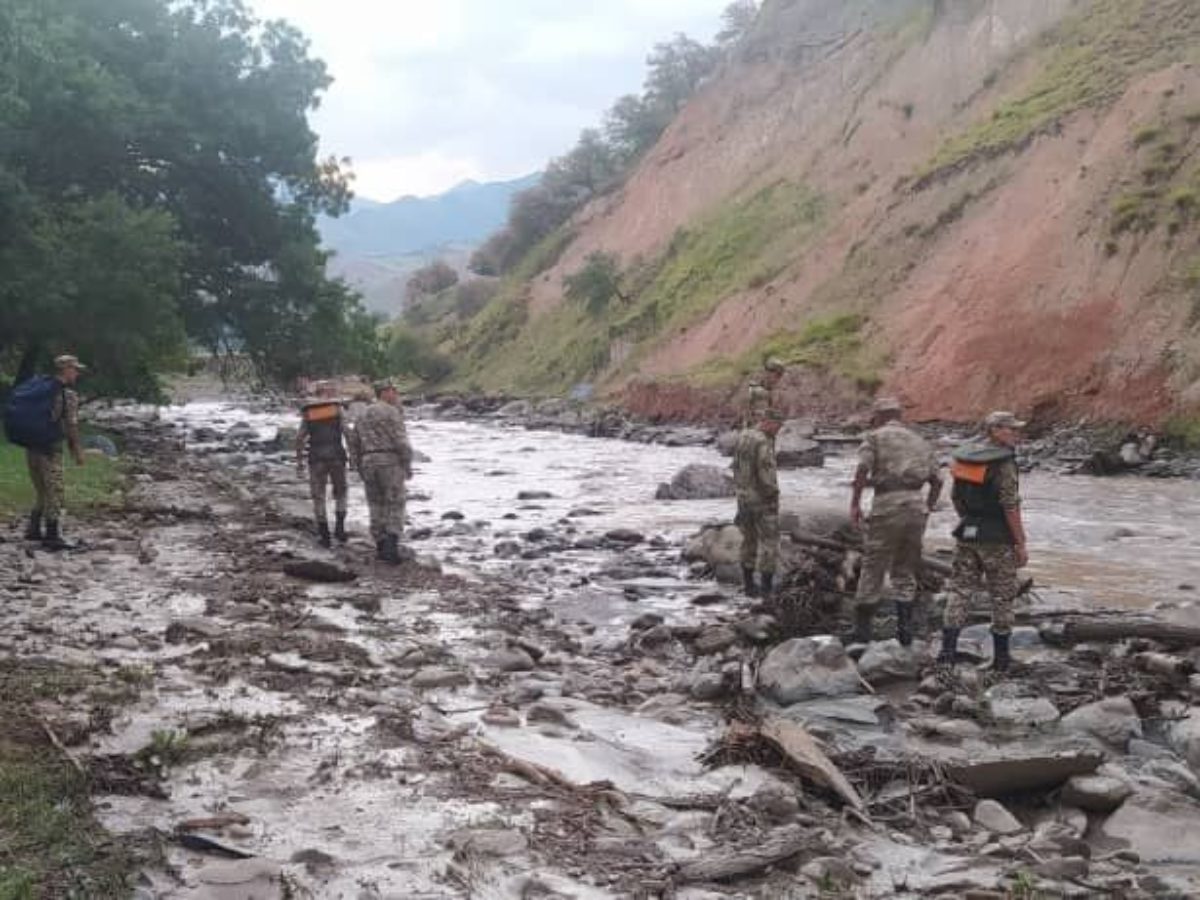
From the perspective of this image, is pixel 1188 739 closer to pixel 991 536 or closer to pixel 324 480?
pixel 991 536

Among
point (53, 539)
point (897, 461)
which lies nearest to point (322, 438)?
point (53, 539)

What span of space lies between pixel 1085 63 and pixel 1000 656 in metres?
33.4

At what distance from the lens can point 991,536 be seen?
806 centimetres

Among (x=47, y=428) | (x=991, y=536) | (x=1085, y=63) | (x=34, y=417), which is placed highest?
(x=1085, y=63)

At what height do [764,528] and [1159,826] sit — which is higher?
[764,528]

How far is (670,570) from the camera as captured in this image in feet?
40.9

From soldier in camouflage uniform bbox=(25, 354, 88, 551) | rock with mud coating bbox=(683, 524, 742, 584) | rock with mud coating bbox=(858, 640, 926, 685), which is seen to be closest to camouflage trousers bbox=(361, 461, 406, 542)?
soldier in camouflage uniform bbox=(25, 354, 88, 551)

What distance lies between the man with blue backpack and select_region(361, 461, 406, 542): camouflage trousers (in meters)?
2.92

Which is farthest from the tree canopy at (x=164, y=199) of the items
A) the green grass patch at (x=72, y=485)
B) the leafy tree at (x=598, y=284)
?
the leafy tree at (x=598, y=284)

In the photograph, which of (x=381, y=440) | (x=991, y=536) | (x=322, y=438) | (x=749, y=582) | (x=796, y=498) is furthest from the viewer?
(x=796, y=498)

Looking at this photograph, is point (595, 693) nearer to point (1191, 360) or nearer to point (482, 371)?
point (1191, 360)

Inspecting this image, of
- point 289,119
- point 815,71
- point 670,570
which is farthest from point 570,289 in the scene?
point 670,570

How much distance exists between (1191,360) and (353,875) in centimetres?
2383

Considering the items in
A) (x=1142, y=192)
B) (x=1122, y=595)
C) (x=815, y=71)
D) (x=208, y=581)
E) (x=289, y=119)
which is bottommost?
(x=1122, y=595)
